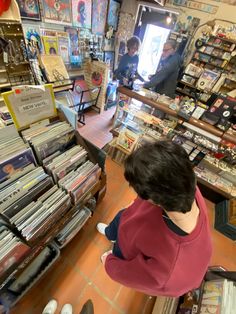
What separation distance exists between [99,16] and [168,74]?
1.97 meters

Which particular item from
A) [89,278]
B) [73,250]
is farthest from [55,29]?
[89,278]

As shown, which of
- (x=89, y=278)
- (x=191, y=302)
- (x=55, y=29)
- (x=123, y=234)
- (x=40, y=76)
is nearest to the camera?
(x=123, y=234)

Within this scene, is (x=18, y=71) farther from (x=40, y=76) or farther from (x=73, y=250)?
(x=73, y=250)

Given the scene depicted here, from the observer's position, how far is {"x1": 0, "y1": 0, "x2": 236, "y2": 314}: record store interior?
63 centimetres

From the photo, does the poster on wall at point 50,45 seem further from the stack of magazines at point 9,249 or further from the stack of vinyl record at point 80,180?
the stack of magazines at point 9,249

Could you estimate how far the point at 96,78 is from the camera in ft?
10.7

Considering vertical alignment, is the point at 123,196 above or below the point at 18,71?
below

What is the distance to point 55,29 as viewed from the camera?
256cm

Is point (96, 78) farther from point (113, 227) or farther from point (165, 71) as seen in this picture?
point (113, 227)

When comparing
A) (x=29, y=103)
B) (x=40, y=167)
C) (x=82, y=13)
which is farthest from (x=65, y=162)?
(x=82, y=13)

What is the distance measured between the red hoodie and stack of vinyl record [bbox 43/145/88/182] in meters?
0.75

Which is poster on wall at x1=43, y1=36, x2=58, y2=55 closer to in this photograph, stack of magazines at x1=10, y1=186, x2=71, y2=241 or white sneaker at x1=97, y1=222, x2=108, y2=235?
stack of magazines at x1=10, y1=186, x2=71, y2=241

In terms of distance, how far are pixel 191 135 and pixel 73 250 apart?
1.77 m

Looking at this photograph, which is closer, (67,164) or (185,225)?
(185,225)
